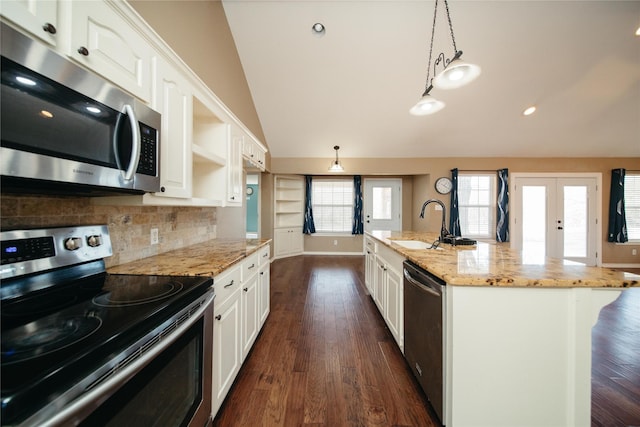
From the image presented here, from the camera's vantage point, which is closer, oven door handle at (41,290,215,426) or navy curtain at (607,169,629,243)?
oven door handle at (41,290,215,426)

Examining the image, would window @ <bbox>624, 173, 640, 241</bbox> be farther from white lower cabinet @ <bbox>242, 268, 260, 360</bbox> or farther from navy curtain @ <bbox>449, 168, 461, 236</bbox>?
white lower cabinet @ <bbox>242, 268, 260, 360</bbox>

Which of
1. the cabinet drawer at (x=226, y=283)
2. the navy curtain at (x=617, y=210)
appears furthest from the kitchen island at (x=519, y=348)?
the navy curtain at (x=617, y=210)

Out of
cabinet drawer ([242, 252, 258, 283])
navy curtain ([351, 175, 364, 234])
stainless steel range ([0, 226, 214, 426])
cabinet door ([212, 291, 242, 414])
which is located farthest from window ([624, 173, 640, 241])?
stainless steel range ([0, 226, 214, 426])

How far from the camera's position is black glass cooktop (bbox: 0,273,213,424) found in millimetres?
455

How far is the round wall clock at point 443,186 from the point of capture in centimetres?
493

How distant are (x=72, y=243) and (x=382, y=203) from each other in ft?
18.2

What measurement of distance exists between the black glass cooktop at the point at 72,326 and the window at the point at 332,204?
4.81 meters

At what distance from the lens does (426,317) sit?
135 cm

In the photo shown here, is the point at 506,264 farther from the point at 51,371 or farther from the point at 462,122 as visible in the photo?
the point at 462,122

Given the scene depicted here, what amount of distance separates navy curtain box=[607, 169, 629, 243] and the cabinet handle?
8.27m

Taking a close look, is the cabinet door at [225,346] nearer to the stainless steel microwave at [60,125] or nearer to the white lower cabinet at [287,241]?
the stainless steel microwave at [60,125]

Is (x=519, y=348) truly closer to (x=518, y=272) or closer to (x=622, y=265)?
(x=518, y=272)

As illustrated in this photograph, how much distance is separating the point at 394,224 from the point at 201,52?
5.08 meters

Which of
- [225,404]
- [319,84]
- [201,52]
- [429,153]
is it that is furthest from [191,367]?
[429,153]
